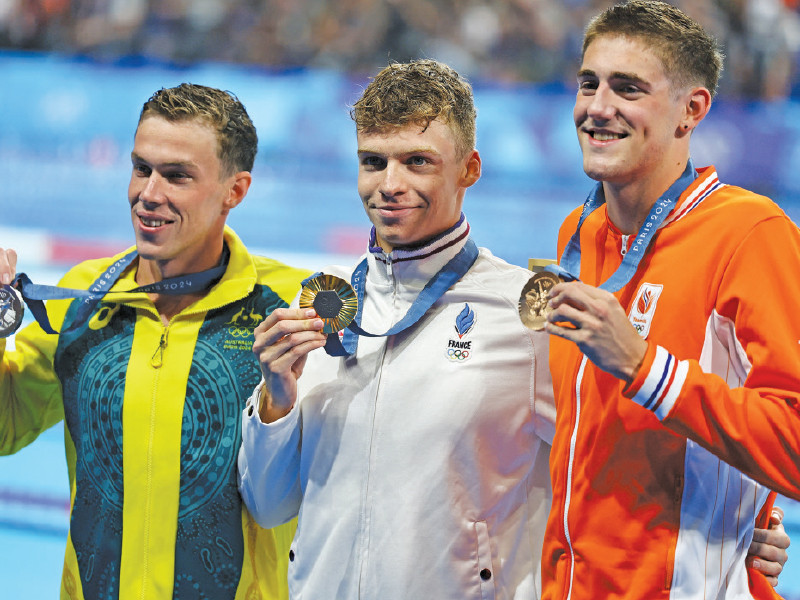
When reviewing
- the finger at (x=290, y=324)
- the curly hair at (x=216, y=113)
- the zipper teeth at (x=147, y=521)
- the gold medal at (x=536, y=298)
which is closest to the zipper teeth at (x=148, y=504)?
the zipper teeth at (x=147, y=521)

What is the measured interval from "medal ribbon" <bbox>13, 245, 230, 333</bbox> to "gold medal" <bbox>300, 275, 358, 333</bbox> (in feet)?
1.89

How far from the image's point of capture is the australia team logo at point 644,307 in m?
2.02

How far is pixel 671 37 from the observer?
81.8 inches

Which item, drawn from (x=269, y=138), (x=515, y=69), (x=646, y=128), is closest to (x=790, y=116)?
(x=515, y=69)

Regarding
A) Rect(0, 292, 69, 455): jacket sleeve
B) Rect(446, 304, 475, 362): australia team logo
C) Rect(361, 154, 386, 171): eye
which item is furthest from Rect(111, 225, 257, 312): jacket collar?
Rect(446, 304, 475, 362): australia team logo

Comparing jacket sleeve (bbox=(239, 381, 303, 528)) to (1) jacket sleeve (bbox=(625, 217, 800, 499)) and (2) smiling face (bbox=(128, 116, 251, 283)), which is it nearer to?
(2) smiling face (bbox=(128, 116, 251, 283))

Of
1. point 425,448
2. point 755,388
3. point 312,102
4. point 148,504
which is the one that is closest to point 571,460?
point 425,448

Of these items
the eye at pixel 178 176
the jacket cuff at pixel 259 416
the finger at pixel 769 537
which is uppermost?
the eye at pixel 178 176

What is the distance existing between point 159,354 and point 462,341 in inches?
35.5

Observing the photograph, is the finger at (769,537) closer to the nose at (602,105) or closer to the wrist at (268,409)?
the nose at (602,105)

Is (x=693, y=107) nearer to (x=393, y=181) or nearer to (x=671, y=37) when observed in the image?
(x=671, y=37)

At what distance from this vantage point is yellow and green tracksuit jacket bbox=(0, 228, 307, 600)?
2.63 metres

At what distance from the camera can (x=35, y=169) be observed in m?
11.5

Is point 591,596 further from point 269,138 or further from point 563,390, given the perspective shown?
point 269,138
